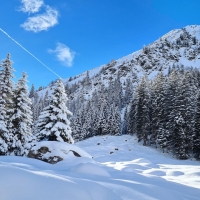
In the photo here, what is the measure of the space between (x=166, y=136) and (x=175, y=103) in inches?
221

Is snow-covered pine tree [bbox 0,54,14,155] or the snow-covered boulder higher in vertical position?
snow-covered pine tree [bbox 0,54,14,155]

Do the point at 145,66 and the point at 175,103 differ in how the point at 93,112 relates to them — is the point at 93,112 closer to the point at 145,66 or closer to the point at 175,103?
the point at 175,103

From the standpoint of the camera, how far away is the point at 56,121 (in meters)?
16.3

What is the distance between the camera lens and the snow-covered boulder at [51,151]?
34.5 ft

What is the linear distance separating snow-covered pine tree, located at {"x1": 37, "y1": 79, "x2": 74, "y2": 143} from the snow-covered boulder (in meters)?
3.95

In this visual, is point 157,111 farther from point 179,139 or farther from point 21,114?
point 21,114

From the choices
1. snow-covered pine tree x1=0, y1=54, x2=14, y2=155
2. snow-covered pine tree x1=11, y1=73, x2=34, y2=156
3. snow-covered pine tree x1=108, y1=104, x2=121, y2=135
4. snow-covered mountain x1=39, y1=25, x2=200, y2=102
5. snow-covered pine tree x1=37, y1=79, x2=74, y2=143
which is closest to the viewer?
snow-covered pine tree x1=0, y1=54, x2=14, y2=155

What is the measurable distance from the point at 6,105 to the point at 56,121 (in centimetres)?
424

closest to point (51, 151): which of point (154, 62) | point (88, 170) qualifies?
point (88, 170)

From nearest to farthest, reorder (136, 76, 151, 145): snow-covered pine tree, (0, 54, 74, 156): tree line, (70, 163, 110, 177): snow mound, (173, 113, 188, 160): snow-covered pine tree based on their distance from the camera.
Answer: (70, 163, 110, 177): snow mound → (0, 54, 74, 156): tree line → (173, 113, 188, 160): snow-covered pine tree → (136, 76, 151, 145): snow-covered pine tree

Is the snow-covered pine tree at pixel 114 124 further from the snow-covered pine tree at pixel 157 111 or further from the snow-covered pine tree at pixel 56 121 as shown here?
the snow-covered pine tree at pixel 56 121

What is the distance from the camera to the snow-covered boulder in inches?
414

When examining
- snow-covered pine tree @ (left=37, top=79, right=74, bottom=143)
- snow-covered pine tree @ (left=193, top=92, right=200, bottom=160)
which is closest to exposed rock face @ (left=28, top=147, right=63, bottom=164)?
snow-covered pine tree @ (left=37, top=79, right=74, bottom=143)

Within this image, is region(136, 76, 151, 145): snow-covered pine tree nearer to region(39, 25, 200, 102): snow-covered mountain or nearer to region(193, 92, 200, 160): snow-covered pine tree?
region(193, 92, 200, 160): snow-covered pine tree
